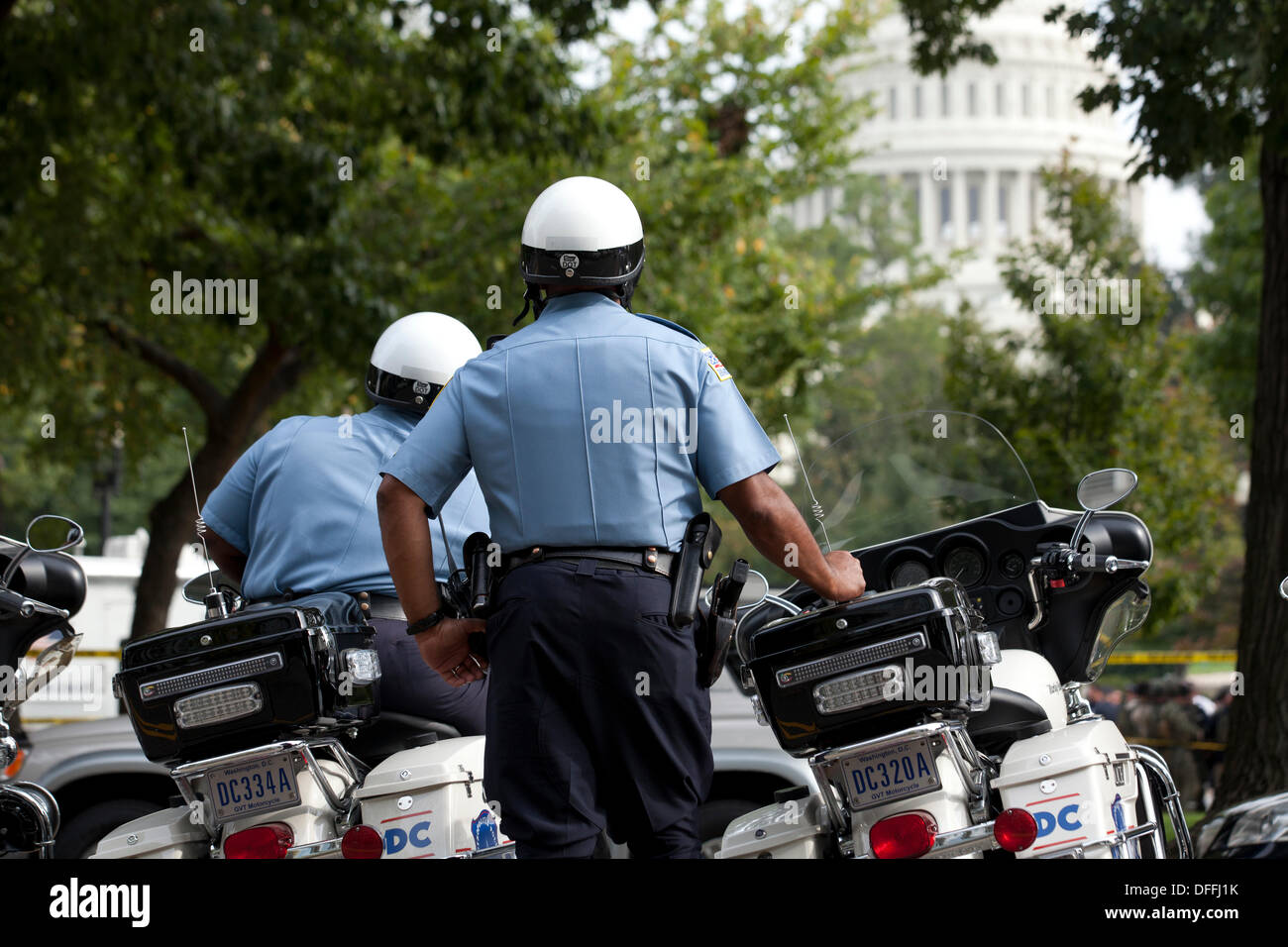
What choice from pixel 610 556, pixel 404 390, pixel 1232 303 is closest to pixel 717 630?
pixel 610 556

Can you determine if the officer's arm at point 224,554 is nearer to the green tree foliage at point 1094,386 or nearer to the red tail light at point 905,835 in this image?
the red tail light at point 905,835

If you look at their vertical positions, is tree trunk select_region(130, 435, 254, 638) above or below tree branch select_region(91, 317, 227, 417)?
below

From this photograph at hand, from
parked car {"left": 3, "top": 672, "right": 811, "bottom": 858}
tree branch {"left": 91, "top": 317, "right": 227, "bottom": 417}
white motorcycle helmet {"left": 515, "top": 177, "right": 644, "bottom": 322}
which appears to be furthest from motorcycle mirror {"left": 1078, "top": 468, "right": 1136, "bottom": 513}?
tree branch {"left": 91, "top": 317, "right": 227, "bottom": 417}

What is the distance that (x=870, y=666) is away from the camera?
11.3ft

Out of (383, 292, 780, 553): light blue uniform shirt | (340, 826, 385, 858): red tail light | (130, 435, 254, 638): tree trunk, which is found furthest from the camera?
(130, 435, 254, 638): tree trunk

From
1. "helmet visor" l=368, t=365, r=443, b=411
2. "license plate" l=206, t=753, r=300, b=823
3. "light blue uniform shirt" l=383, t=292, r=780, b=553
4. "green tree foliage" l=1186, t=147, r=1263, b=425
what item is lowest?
"license plate" l=206, t=753, r=300, b=823

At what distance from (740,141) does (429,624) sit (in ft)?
55.8

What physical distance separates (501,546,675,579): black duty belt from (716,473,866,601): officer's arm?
0.65 ft

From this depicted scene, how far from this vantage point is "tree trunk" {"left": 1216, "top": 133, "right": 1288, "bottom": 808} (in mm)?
7434

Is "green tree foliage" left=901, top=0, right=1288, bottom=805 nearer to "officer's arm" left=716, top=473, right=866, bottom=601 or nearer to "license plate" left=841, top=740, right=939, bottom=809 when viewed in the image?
"license plate" left=841, top=740, right=939, bottom=809

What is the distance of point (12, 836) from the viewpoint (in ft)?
13.6

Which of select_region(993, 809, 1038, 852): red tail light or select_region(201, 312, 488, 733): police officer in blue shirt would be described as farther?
select_region(201, 312, 488, 733): police officer in blue shirt
